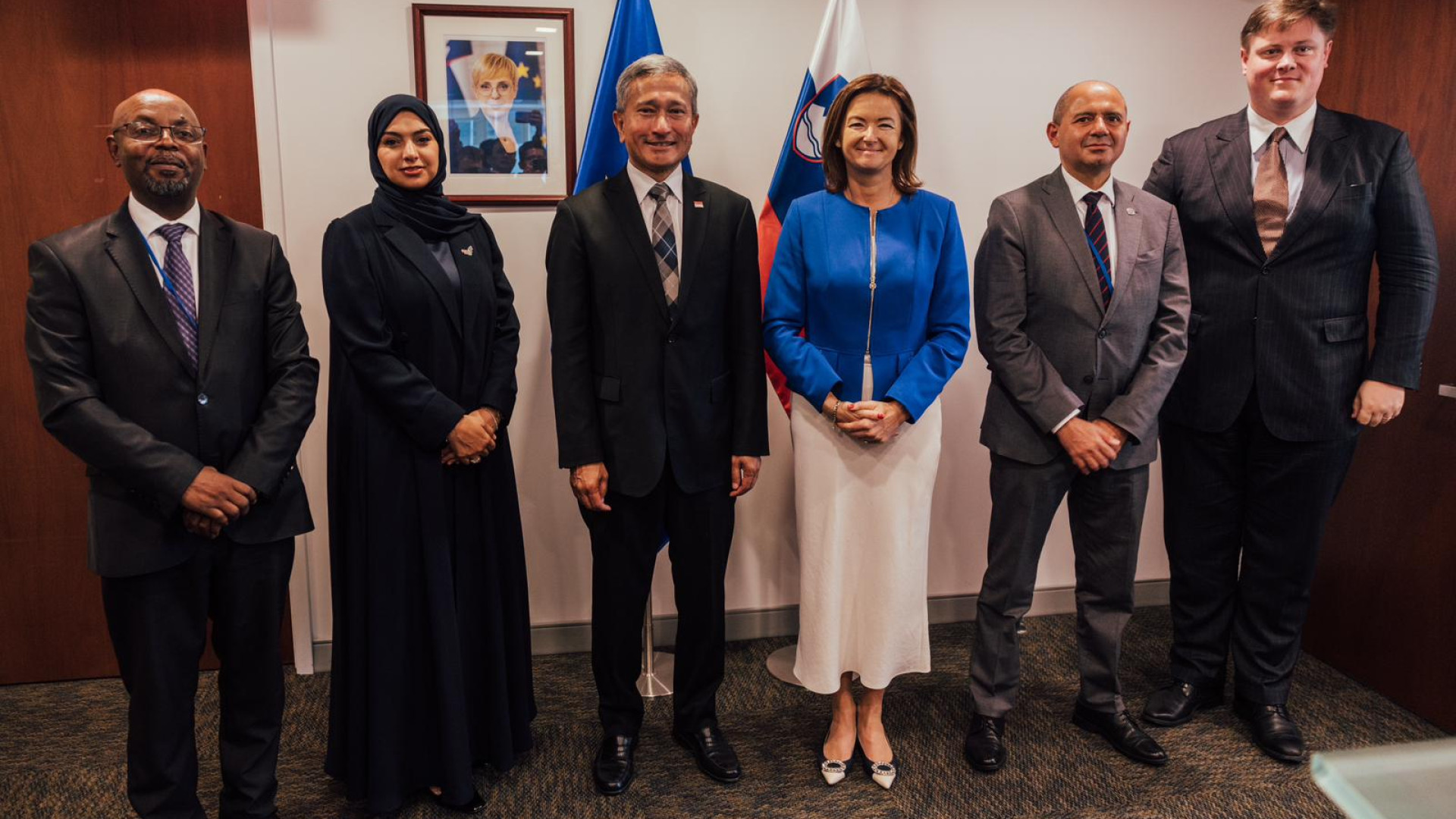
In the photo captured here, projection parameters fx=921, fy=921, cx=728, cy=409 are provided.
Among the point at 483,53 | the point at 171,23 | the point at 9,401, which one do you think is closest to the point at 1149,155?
the point at 483,53

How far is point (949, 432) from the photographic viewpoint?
3408mm

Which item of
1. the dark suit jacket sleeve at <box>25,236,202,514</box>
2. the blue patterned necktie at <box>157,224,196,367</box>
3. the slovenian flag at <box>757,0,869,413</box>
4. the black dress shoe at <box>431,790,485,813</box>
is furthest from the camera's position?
the slovenian flag at <box>757,0,869,413</box>

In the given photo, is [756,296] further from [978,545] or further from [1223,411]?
[978,545]

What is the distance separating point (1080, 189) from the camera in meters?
2.40

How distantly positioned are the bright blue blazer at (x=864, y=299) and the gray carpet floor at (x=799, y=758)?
101 centimetres

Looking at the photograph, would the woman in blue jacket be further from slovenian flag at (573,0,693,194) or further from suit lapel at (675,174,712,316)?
slovenian flag at (573,0,693,194)

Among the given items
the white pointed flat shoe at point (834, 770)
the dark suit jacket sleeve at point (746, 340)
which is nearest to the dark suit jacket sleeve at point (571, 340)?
the dark suit jacket sleeve at point (746, 340)

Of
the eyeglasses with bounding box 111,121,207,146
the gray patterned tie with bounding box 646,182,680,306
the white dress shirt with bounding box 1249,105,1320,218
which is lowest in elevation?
the gray patterned tie with bounding box 646,182,680,306

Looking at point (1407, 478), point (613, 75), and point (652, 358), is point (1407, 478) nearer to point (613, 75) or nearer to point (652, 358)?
point (652, 358)

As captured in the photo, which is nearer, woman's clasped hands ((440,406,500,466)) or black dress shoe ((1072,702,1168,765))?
woman's clasped hands ((440,406,500,466))

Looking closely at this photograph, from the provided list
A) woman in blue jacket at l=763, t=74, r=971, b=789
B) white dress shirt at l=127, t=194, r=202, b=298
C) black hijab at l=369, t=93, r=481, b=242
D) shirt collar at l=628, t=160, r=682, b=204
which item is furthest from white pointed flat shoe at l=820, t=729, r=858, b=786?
white dress shirt at l=127, t=194, r=202, b=298

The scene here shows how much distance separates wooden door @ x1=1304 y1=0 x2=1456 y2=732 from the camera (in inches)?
108

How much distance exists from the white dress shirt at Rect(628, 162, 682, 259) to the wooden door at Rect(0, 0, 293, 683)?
4.46ft

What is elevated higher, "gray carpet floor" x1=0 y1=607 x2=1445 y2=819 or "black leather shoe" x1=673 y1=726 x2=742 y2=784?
"black leather shoe" x1=673 y1=726 x2=742 y2=784
